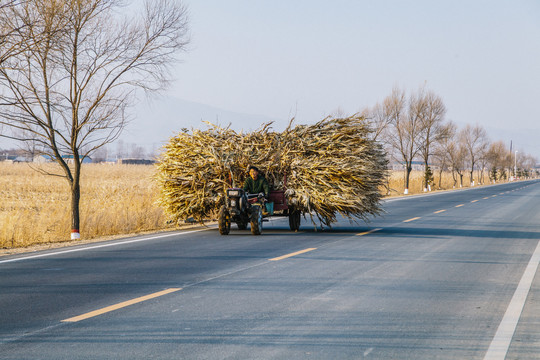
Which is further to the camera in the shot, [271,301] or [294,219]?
[294,219]

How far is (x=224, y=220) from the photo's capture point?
14.7 metres

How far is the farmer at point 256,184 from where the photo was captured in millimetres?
14805

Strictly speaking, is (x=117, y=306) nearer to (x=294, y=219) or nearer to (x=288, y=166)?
(x=288, y=166)

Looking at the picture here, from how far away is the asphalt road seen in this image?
5.29 m

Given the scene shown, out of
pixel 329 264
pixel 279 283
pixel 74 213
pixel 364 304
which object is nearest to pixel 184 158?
pixel 74 213

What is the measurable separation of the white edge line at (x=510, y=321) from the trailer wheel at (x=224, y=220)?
7.10m

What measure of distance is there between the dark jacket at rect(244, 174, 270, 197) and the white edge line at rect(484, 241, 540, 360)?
6.66m

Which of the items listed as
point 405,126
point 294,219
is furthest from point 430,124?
point 294,219

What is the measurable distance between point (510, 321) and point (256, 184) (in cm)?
907

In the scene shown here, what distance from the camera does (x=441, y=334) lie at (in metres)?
5.82

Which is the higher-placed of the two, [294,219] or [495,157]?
[495,157]

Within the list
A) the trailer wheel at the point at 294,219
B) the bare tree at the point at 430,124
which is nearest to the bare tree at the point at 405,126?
the bare tree at the point at 430,124

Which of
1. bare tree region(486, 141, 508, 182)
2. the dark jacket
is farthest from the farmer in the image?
bare tree region(486, 141, 508, 182)

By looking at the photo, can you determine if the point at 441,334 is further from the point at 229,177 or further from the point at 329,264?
the point at 229,177
